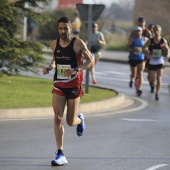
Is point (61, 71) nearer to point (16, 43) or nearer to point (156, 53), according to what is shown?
point (156, 53)

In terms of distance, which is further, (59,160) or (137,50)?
(137,50)

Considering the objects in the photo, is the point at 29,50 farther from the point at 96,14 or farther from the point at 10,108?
the point at 10,108

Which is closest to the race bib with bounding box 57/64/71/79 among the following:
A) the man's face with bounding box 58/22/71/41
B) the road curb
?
the man's face with bounding box 58/22/71/41

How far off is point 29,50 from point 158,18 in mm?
23231

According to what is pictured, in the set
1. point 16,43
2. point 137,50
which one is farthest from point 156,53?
point 16,43

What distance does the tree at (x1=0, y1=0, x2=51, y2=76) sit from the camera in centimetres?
1997

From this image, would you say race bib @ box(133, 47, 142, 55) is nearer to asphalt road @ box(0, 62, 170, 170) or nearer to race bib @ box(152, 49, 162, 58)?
race bib @ box(152, 49, 162, 58)

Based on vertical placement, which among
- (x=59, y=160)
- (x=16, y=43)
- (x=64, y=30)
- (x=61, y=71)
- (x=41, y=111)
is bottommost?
(x=41, y=111)

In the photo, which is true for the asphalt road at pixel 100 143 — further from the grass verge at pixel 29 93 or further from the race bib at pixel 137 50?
the race bib at pixel 137 50

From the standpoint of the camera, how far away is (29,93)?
17.9 m

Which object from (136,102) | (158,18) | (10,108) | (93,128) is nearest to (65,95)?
(93,128)

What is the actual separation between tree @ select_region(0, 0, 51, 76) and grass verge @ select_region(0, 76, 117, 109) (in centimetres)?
41

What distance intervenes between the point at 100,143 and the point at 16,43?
8.85 m

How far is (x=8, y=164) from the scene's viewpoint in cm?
993
